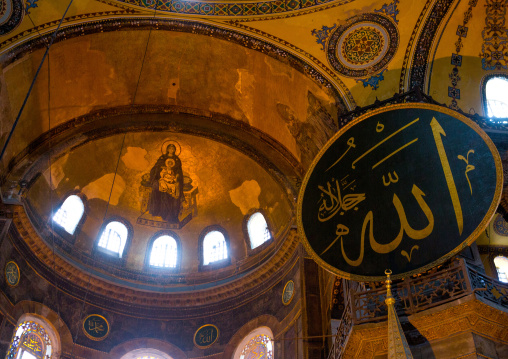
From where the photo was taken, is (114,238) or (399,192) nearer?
(399,192)

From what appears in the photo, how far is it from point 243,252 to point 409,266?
6468mm

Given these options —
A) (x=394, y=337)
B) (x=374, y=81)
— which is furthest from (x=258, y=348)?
(x=394, y=337)

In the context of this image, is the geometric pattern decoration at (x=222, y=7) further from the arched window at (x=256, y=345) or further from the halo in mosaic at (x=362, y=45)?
the arched window at (x=256, y=345)

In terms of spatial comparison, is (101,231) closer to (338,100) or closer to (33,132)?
(33,132)

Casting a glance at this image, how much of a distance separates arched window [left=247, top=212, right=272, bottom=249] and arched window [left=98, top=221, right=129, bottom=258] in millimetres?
2838

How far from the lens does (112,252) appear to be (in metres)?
14.4

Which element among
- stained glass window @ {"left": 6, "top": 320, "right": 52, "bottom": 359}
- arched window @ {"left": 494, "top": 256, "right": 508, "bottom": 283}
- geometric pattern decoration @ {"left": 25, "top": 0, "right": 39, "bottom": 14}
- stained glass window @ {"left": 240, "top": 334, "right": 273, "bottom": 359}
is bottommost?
stained glass window @ {"left": 6, "top": 320, "right": 52, "bottom": 359}

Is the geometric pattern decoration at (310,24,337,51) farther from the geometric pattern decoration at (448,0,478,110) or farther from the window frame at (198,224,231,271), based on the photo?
the window frame at (198,224,231,271)

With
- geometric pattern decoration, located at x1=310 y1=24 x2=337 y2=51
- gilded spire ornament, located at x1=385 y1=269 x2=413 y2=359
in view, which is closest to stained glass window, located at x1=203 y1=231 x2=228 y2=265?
geometric pattern decoration, located at x1=310 y1=24 x2=337 y2=51

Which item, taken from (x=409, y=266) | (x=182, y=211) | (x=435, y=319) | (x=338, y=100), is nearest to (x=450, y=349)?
(x=435, y=319)

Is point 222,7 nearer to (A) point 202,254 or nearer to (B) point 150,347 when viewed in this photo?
(A) point 202,254

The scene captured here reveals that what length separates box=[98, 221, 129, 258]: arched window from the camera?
14430mm

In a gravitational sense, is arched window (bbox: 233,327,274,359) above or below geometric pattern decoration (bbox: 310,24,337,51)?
below

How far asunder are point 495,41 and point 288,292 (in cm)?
609
